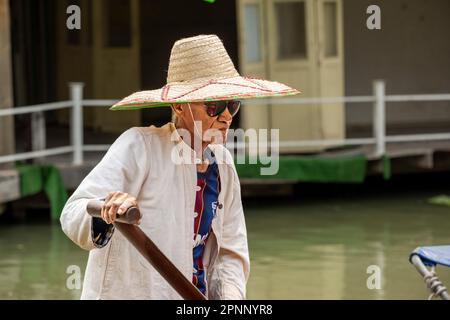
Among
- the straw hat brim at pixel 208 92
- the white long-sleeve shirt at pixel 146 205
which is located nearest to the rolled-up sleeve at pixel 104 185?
the white long-sleeve shirt at pixel 146 205

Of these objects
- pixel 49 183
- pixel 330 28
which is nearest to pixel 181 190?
pixel 49 183

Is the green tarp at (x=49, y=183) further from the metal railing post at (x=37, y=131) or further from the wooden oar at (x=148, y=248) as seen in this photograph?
the wooden oar at (x=148, y=248)

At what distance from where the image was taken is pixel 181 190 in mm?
3076

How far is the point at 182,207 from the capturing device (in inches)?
121

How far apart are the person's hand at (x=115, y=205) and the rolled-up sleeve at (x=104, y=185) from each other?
0.72ft

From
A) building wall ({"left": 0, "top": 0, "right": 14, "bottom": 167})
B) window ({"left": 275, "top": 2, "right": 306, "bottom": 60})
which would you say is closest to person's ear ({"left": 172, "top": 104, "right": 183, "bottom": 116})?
building wall ({"left": 0, "top": 0, "right": 14, "bottom": 167})

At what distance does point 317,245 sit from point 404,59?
5074 millimetres

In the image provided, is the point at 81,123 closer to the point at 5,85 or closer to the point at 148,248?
the point at 5,85

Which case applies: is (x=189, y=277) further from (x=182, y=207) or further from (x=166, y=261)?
(x=166, y=261)

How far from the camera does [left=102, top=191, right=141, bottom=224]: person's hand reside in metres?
2.60

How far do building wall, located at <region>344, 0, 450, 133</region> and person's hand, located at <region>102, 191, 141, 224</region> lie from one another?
1151 cm

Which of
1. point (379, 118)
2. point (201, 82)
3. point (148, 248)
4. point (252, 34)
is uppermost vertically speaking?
point (252, 34)

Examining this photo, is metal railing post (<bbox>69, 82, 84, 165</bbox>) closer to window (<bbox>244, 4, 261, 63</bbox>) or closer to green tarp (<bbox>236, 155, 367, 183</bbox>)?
green tarp (<bbox>236, 155, 367, 183</bbox>)

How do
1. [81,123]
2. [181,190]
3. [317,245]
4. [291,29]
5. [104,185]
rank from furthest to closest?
[291,29] < [81,123] < [317,245] < [181,190] < [104,185]
